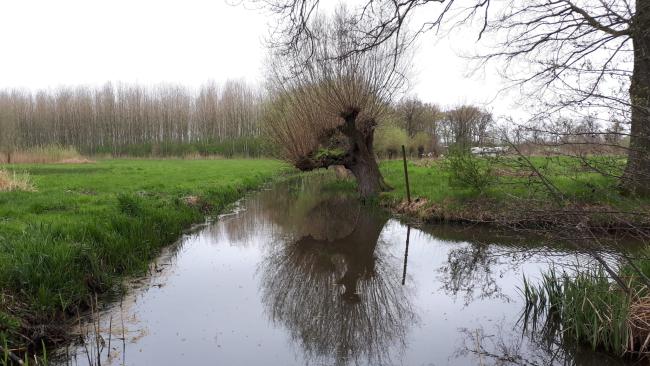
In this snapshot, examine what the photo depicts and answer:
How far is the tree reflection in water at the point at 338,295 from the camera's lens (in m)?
4.09

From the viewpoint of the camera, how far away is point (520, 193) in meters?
9.50

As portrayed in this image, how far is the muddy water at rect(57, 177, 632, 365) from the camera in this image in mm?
3867

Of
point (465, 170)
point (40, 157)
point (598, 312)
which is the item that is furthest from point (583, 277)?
point (40, 157)

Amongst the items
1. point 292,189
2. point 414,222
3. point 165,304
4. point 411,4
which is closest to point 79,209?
point 165,304

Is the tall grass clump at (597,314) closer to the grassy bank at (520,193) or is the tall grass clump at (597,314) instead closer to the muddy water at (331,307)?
the muddy water at (331,307)

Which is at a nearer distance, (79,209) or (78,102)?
(79,209)

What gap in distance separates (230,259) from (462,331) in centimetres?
423

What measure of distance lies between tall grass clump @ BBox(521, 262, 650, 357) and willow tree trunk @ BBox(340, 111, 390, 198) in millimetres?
9356

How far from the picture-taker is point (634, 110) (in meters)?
3.46

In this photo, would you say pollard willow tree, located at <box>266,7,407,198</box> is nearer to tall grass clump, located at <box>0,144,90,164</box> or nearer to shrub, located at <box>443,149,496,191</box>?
shrub, located at <box>443,149,496,191</box>

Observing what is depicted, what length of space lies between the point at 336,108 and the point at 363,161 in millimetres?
2115

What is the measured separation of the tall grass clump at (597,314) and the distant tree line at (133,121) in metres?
38.7

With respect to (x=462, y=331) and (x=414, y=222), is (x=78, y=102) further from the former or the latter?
(x=462, y=331)

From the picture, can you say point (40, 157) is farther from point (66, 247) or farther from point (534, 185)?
point (534, 185)
